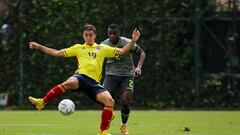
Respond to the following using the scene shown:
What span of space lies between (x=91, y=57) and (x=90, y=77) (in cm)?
40

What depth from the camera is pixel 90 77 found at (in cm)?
1300

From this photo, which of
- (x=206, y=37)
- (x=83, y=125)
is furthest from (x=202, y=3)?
(x=83, y=125)

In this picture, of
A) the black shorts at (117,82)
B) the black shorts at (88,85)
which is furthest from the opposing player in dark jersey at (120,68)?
the black shorts at (88,85)

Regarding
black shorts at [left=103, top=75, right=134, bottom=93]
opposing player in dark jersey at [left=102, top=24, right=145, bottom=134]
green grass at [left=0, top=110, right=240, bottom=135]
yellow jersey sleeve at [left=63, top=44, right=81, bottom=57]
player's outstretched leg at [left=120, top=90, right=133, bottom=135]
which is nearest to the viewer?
yellow jersey sleeve at [left=63, top=44, right=81, bottom=57]

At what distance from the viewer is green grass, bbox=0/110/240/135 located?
1428cm

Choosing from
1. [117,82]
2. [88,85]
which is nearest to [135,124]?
[117,82]

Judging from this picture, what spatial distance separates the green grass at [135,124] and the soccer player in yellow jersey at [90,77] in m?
1.20

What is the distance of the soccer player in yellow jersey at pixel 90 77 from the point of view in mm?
12719

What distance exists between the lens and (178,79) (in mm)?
23844

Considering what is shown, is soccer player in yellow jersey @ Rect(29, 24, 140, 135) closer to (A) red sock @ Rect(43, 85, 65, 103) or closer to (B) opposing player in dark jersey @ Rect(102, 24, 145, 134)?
(A) red sock @ Rect(43, 85, 65, 103)

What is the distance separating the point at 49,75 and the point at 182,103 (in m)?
4.46

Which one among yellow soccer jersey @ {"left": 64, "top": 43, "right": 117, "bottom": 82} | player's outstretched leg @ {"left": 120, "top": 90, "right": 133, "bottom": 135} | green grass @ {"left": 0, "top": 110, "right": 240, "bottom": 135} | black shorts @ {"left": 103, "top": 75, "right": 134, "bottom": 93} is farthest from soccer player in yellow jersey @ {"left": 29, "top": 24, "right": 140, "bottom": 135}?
black shorts @ {"left": 103, "top": 75, "right": 134, "bottom": 93}

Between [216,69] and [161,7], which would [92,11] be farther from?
[216,69]

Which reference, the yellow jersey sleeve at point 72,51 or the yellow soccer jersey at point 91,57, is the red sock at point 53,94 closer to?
the yellow soccer jersey at point 91,57
